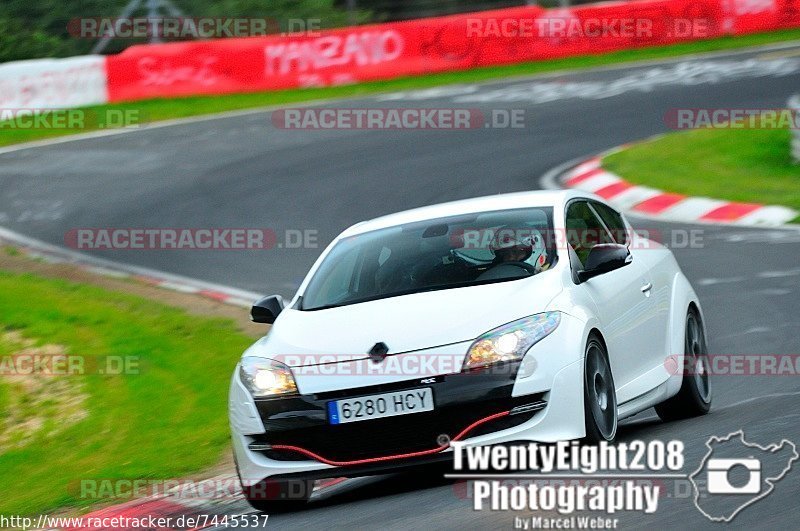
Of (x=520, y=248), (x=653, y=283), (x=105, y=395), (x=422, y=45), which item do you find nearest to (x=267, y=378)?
(x=520, y=248)

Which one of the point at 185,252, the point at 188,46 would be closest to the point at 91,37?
the point at 188,46

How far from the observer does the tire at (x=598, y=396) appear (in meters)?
6.86

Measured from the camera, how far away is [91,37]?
1457 inches

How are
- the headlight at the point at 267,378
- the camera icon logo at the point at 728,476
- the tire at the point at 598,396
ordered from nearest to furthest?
1. the camera icon logo at the point at 728,476
2. the tire at the point at 598,396
3. the headlight at the point at 267,378

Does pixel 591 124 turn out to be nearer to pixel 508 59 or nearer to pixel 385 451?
pixel 508 59

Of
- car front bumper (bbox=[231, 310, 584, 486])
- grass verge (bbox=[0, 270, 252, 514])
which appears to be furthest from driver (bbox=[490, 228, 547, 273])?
grass verge (bbox=[0, 270, 252, 514])

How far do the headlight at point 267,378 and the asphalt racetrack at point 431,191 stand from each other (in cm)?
60

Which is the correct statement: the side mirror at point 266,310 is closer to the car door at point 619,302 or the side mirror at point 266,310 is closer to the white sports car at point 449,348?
the white sports car at point 449,348

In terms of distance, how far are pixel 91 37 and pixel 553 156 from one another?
19569mm

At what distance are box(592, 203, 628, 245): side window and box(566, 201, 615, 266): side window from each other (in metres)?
0.13

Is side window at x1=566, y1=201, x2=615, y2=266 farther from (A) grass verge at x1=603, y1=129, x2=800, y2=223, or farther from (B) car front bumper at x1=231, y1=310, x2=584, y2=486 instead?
(A) grass verge at x1=603, y1=129, x2=800, y2=223

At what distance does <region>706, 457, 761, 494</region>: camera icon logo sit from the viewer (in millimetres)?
6049

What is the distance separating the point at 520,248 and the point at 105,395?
13.4 feet

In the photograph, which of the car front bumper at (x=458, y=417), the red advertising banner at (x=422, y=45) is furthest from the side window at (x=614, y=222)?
the red advertising banner at (x=422, y=45)
